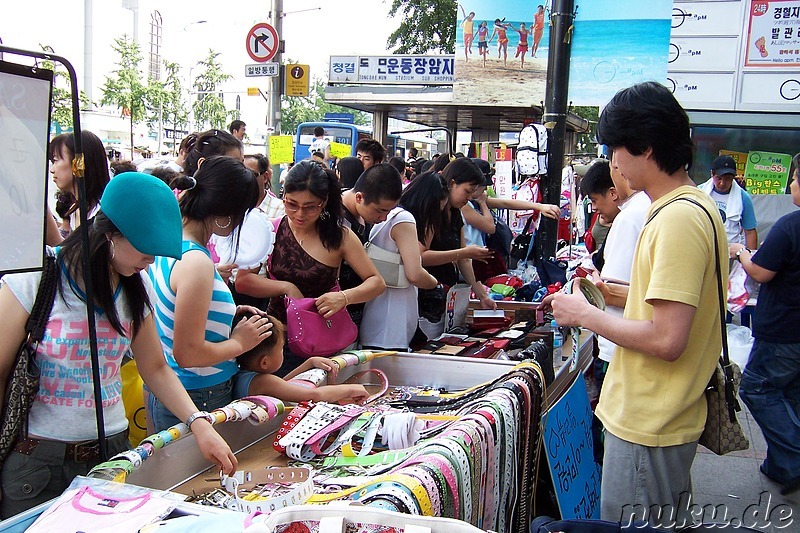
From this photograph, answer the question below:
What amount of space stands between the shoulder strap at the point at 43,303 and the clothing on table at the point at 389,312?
205cm

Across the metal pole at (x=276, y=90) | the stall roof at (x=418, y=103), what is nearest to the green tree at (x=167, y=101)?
the stall roof at (x=418, y=103)

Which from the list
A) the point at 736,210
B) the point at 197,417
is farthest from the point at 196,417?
the point at 736,210

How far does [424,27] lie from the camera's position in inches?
996

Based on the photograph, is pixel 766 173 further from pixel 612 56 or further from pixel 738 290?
pixel 738 290

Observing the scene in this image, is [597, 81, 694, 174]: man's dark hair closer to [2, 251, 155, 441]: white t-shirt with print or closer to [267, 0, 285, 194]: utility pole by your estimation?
[2, 251, 155, 441]: white t-shirt with print

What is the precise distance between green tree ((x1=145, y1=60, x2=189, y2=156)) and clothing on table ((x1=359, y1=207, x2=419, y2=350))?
3716cm

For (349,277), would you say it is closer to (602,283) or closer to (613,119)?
(602,283)

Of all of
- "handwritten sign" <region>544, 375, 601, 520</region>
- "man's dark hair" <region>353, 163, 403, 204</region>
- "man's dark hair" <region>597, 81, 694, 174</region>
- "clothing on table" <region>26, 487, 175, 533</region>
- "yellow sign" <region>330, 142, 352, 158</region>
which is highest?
"yellow sign" <region>330, 142, 352, 158</region>

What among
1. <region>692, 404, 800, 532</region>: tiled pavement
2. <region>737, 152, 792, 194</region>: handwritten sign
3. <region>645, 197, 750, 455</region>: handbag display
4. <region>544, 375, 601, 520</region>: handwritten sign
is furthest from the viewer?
<region>737, 152, 792, 194</region>: handwritten sign

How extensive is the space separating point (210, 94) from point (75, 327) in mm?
50466

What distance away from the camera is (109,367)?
2.00 meters

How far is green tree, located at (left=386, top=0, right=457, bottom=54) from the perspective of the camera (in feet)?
81.8

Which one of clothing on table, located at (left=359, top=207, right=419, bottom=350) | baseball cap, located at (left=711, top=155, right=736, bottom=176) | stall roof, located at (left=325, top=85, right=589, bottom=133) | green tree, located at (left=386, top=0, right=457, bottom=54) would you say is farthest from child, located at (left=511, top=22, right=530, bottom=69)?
green tree, located at (left=386, top=0, right=457, bottom=54)

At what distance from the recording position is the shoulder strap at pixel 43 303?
1.85 meters
